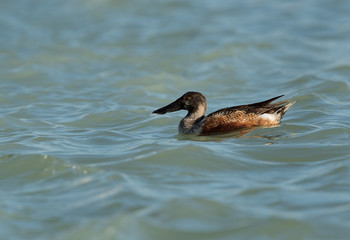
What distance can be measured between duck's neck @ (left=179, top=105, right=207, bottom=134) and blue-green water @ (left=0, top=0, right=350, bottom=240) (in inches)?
8.2

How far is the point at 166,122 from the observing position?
1025 cm

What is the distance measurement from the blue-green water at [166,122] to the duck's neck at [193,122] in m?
0.21

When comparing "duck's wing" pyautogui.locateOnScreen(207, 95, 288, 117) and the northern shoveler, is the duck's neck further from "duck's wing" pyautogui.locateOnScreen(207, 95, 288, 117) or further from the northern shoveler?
"duck's wing" pyautogui.locateOnScreen(207, 95, 288, 117)

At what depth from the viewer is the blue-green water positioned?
5.51 meters

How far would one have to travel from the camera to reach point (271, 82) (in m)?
13.4

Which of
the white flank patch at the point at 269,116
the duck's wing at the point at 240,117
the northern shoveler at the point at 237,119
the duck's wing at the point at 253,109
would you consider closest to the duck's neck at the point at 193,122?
the northern shoveler at the point at 237,119

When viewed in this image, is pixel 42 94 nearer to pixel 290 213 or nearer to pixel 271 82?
pixel 271 82

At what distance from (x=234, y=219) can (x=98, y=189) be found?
5.14 ft

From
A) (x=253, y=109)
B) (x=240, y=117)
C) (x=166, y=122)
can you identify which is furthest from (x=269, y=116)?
(x=166, y=122)

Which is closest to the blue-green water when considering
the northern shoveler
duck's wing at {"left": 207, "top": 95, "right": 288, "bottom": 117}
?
the northern shoveler

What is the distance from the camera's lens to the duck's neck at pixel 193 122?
29.7 ft

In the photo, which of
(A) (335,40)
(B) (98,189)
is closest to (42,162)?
(B) (98,189)

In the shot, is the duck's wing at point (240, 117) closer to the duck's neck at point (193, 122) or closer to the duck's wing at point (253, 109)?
the duck's wing at point (253, 109)

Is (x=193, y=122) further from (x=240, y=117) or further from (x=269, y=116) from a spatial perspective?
(x=269, y=116)
